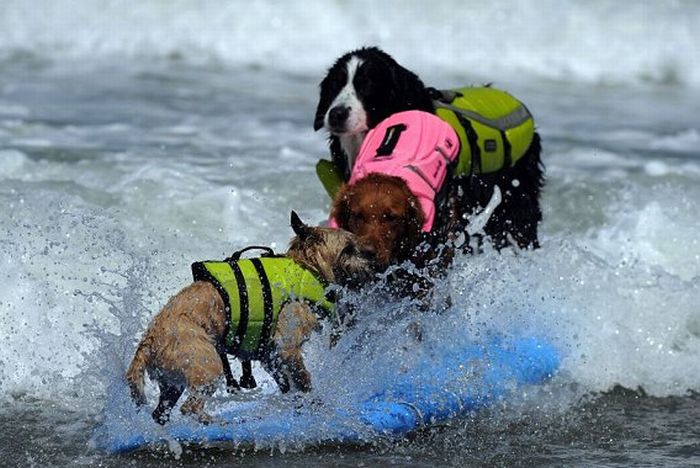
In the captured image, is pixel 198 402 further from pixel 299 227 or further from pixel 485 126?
pixel 485 126

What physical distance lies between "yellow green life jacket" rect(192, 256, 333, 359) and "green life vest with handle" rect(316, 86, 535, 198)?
154 cm

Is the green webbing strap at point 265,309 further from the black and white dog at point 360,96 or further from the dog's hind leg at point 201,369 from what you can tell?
the black and white dog at point 360,96

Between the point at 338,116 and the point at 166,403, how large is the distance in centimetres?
221

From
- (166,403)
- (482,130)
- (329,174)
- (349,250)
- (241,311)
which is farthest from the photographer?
(482,130)

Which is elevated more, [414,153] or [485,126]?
[485,126]

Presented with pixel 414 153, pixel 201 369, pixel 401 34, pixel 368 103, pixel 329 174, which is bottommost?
pixel 201 369

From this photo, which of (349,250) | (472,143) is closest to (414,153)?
(472,143)

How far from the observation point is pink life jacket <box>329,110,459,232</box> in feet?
20.7

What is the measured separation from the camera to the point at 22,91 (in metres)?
13.5

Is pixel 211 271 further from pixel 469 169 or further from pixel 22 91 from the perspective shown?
pixel 22 91

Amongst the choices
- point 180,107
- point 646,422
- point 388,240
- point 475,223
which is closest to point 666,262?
point 475,223

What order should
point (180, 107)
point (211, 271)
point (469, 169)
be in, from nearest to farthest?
point (211, 271) → point (469, 169) → point (180, 107)

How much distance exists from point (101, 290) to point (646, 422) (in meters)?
3.11

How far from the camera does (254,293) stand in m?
5.17
